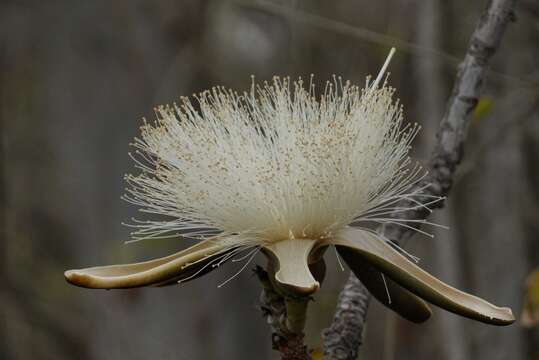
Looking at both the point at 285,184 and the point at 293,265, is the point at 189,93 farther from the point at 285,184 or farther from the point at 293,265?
the point at 293,265

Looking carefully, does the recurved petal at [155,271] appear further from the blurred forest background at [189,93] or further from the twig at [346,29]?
the blurred forest background at [189,93]

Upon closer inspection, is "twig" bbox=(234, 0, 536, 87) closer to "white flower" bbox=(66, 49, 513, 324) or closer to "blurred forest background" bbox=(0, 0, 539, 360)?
"blurred forest background" bbox=(0, 0, 539, 360)

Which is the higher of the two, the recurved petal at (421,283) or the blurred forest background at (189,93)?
the recurved petal at (421,283)

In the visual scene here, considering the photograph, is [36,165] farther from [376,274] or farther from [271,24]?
[376,274]

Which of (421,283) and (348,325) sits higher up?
(421,283)

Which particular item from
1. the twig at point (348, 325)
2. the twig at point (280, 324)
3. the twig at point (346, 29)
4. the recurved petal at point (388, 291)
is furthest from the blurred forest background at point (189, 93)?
the twig at point (280, 324)

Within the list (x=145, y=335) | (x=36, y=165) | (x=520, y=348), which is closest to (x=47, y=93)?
(x=36, y=165)

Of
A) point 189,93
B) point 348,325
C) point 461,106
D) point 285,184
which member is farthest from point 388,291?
point 189,93

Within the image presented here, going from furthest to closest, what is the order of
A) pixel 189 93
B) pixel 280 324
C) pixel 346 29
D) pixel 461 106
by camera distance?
pixel 189 93
pixel 346 29
pixel 461 106
pixel 280 324
